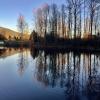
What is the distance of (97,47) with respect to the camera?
31.9 metres

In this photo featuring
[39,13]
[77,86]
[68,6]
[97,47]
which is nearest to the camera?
[77,86]

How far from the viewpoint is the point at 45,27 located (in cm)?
5850

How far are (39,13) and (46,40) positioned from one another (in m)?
13.8

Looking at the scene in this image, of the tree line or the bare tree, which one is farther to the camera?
the bare tree

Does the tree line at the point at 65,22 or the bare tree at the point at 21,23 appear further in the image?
the bare tree at the point at 21,23

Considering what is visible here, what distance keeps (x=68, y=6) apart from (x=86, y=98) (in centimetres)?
4045

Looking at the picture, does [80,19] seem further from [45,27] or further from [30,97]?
[30,97]

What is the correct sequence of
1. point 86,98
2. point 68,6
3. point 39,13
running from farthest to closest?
point 39,13
point 68,6
point 86,98

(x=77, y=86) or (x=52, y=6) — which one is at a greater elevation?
(x=52, y=6)

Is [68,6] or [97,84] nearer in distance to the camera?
[97,84]

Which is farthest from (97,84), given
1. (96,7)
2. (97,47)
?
(96,7)

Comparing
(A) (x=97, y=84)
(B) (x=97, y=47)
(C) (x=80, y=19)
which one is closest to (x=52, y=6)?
(C) (x=80, y=19)

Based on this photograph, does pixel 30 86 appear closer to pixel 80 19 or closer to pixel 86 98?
pixel 86 98

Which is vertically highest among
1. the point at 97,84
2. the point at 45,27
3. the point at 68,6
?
the point at 68,6
